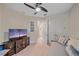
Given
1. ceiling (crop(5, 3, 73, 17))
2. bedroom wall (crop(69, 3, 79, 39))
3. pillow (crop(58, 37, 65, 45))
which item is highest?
ceiling (crop(5, 3, 73, 17))

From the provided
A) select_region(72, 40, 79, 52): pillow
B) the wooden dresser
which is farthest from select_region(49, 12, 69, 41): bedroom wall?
the wooden dresser

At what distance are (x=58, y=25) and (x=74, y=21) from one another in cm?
25

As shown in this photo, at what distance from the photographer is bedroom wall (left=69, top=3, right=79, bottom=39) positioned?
171cm

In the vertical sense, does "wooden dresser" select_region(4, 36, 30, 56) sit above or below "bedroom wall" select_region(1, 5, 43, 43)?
below

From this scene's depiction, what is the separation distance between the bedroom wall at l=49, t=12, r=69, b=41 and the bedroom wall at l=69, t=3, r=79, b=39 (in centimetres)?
6

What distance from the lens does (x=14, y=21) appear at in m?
1.77

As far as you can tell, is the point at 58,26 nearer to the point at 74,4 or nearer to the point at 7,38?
the point at 74,4

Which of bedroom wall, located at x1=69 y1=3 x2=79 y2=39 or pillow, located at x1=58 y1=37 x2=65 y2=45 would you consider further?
pillow, located at x1=58 y1=37 x2=65 y2=45

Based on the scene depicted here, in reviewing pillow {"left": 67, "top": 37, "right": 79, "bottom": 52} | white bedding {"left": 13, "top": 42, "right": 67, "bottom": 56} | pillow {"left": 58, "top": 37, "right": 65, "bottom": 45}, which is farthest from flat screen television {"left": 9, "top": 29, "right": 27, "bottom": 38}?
pillow {"left": 67, "top": 37, "right": 79, "bottom": 52}

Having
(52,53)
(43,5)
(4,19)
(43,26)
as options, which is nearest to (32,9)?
(43,5)

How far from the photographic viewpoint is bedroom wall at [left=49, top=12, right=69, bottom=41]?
1783 mm

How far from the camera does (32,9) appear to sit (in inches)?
68.9

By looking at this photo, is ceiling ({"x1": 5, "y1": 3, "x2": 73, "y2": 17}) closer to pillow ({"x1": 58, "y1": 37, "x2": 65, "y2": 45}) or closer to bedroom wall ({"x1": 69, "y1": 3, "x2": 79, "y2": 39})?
bedroom wall ({"x1": 69, "y1": 3, "x2": 79, "y2": 39})

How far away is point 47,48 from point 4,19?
80 centimetres
